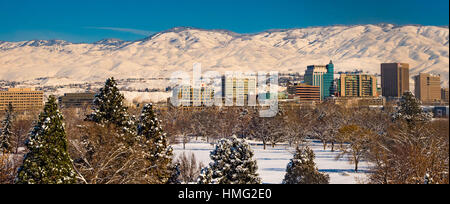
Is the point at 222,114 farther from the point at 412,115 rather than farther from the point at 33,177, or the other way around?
the point at 33,177

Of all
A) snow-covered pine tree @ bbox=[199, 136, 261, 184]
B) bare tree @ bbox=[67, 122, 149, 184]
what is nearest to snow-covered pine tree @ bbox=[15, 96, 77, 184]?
bare tree @ bbox=[67, 122, 149, 184]

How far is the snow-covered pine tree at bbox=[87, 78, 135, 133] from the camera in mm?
15406

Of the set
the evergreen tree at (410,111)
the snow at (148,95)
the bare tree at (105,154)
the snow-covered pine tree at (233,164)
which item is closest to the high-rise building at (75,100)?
the evergreen tree at (410,111)

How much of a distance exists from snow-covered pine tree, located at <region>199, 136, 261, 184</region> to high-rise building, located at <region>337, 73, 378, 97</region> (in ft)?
409

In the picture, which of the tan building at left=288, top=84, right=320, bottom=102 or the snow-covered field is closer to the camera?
the snow-covered field

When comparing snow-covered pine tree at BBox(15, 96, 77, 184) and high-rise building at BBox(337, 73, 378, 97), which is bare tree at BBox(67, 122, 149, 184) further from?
high-rise building at BBox(337, 73, 378, 97)

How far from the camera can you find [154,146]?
1587cm

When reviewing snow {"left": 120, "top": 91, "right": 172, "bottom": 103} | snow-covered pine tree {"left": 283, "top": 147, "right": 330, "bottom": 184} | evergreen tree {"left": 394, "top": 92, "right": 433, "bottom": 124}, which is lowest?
snow-covered pine tree {"left": 283, "top": 147, "right": 330, "bottom": 184}

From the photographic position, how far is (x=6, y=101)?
4806cm

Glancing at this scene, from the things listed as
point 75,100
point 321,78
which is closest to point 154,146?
point 75,100

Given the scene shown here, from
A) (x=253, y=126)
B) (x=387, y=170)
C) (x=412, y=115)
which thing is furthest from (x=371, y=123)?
(x=387, y=170)

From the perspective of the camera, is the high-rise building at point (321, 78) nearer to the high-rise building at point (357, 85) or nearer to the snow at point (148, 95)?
the high-rise building at point (357, 85)

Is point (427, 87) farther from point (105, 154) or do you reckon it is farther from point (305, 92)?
point (105, 154)
